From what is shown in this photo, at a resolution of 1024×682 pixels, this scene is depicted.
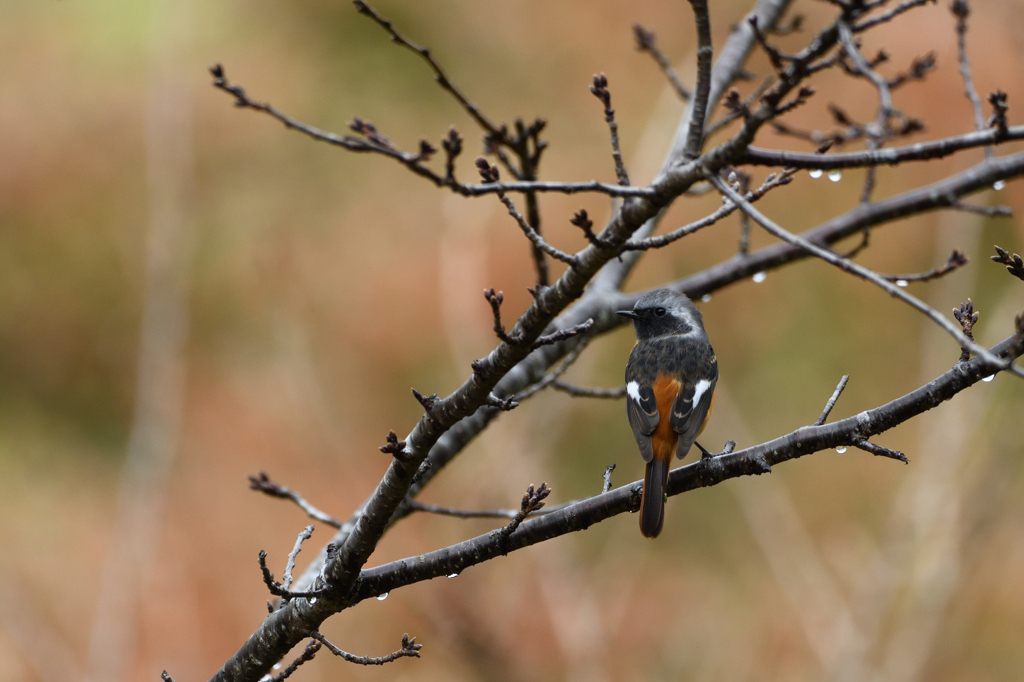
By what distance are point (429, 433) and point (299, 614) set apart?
79 centimetres

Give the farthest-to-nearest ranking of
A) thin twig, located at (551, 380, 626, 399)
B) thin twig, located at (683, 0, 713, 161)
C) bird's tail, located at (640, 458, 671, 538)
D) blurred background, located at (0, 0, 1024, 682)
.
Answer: blurred background, located at (0, 0, 1024, 682), thin twig, located at (551, 380, 626, 399), bird's tail, located at (640, 458, 671, 538), thin twig, located at (683, 0, 713, 161)

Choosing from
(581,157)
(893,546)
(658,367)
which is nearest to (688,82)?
(581,157)

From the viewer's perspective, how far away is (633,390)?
3.83m

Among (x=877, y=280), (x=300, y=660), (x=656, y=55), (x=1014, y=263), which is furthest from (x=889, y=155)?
(x=656, y=55)

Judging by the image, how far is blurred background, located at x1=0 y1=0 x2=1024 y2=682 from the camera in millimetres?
7676

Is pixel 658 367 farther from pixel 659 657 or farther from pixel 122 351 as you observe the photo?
pixel 122 351

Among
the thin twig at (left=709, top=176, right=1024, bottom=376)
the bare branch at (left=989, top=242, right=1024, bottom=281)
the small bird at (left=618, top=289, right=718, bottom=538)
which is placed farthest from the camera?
the small bird at (left=618, top=289, right=718, bottom=538)

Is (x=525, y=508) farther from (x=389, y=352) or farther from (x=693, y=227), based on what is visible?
(x=389, y=352)

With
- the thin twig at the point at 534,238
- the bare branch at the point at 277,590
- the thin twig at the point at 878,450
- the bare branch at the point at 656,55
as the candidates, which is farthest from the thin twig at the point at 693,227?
the bare branch at the point at 656,55

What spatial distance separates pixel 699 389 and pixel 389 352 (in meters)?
6.86

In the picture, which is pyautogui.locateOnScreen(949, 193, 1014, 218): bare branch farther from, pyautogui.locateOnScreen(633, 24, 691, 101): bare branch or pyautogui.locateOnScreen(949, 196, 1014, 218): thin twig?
pyautogui.locateOnScreen(633, 24, 691, 101): bare branch

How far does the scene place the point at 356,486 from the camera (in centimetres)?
937

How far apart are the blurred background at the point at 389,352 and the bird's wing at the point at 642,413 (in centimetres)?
260

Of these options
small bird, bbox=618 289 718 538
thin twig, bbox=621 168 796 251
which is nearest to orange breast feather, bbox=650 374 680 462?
small bird, bbox=618 289 718 538
